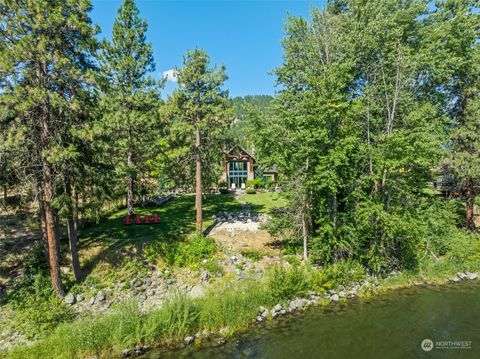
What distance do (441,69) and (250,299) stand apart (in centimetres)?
1939

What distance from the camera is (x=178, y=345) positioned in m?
11.1

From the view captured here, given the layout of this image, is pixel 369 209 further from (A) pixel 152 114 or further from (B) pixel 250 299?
(A) pixel 152 114

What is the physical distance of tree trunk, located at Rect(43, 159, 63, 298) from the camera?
1320 centimetres

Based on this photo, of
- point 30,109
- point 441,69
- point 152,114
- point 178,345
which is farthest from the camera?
point 152,114

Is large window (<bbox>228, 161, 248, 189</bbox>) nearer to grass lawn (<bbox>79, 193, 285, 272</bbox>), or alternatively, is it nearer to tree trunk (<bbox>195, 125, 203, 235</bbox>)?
grass lawn (<bbox>79, 193, 285, 272</bbox>)

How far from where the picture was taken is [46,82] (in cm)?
1299

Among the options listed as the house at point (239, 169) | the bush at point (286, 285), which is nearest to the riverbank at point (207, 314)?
the bush at point (286, 285)

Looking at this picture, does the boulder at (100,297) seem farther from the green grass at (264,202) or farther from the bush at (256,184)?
the bush at (256,184)

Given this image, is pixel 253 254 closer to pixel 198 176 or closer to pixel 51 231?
pixel 198 176

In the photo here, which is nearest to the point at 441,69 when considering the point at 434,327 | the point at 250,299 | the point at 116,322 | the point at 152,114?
the point at 434,327

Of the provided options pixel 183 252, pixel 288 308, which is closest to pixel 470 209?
pixel 288 308

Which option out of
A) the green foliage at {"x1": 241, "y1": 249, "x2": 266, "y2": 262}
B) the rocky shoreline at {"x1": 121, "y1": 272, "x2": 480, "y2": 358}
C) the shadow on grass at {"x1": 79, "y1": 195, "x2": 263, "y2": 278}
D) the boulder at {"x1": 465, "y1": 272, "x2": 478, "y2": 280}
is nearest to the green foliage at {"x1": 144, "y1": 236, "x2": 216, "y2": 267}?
the shadow on grass at {"x1": 79, "y1": 195, "x2": 263, "y2": 278}

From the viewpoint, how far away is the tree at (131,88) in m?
22.8

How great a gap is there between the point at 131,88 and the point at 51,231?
1411cm
